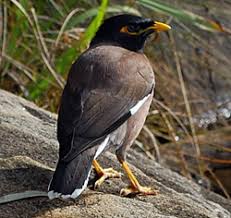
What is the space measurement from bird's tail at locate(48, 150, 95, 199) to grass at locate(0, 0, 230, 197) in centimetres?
284

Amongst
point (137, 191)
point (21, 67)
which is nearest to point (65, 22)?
point (21, 67)

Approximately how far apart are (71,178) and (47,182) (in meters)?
0.37

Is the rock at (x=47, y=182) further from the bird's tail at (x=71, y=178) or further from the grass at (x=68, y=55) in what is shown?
the grass at (x=68, y=55)

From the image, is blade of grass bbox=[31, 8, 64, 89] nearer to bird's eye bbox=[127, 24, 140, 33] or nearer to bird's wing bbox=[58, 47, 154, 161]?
bird's eye bbox=[127, 24, 140, 33]

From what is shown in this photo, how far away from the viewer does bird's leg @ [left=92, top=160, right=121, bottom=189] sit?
4.72 m

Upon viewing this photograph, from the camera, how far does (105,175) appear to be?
480cm

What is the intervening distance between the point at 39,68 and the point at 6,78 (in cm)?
33

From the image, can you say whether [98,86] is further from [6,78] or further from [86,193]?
A: [6,78]

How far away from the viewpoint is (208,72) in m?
9.62

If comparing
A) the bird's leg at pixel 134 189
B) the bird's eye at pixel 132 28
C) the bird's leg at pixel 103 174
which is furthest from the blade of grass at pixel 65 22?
the bird's leg at pixel 134 189

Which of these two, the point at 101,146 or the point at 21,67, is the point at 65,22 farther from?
the point at 101,146

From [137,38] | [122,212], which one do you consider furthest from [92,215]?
[137,38]

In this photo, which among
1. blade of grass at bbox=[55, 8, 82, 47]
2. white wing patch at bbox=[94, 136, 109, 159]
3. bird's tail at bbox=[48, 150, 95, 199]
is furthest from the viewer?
blade of grass at bbox=[55, 8, 82, 47]

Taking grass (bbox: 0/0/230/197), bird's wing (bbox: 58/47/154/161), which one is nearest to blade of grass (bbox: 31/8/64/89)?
grass (bbox: 0/0/230/197)
